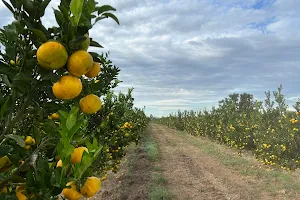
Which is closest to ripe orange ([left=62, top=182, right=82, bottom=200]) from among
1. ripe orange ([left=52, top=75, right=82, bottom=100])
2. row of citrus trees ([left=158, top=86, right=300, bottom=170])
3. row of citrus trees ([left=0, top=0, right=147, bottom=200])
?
row of citrus trees ([left=0, top=0, right=147, bottom=200])

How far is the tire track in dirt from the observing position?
24.1ft

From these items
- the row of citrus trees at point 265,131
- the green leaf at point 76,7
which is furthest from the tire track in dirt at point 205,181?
the green leaf at point 76,7

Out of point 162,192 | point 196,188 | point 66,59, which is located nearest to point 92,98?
point 66,59

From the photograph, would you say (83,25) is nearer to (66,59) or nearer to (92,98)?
(66,59)

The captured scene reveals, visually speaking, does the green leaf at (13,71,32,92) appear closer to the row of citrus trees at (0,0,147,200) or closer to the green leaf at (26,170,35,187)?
the row of citrus trees at (0,0,147,200)

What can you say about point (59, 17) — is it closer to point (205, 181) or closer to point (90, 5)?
point (90, 5)

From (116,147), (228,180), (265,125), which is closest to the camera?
(116,147)

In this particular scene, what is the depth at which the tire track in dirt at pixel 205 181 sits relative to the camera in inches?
289

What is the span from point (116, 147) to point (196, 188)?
2.48 metres

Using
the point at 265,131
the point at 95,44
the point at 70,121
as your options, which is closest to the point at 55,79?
the point at 70,121

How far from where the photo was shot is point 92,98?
1470mm

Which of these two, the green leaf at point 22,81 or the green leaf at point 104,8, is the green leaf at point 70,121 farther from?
the green leaf at point 104,8

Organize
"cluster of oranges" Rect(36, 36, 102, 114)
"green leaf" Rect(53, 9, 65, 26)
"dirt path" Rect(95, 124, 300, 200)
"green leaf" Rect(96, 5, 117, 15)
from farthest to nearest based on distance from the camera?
"dirt path" Rect(95, 124, 300, 200), "green leaf" Rect(96, 5, 117, 15), "green leaf" Rect(53, 9, 65, 26), "cluster of oranges" Rect(36, 36, 102, 114)

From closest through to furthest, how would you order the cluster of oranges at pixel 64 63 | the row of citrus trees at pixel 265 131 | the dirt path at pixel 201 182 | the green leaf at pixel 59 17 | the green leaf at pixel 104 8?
the cluster of oranges at pixel 64 63 < the green leaf at pixel 59 17 < the green leaf at pixel 104 8 < the dirt path at pixel 201 182 < the row of citrus trees at pixel 265 131
